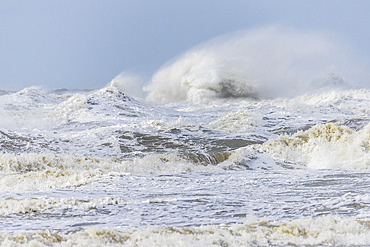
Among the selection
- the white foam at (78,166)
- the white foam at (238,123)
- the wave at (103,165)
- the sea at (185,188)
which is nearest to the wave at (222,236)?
the sea at (185,188)

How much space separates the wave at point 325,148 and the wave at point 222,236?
9527mm

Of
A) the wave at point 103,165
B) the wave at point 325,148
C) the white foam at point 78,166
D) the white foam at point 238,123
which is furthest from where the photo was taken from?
the white foam at point 238,123

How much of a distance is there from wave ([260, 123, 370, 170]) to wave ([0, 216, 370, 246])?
31.3ft

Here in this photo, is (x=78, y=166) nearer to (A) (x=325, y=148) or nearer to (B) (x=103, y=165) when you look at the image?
(B) (x=103, y=165)

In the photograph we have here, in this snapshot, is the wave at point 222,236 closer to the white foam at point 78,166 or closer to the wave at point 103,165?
the white foam at point 78,166

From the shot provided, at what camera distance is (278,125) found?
96.2 feet

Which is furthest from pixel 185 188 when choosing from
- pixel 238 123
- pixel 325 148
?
pixel 238 123

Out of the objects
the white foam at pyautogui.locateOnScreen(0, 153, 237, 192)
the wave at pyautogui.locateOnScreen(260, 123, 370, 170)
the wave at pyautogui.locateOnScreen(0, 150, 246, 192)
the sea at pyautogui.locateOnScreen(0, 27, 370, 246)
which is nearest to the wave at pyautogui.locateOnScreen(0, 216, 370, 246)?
the sea at pyautogui.locateOnScreen(0, 27, 370, 246)

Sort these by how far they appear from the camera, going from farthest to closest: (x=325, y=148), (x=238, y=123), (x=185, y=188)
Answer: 1. (x=238, y=123)
2. (x=325, y=148)
3. (x=185, y=188)

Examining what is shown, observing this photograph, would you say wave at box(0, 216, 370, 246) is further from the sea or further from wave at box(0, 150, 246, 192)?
wave at box(0, 150, 246, 192)

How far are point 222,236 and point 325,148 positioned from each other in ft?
41.7

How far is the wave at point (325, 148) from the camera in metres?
15.3

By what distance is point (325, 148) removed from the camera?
55.3ft

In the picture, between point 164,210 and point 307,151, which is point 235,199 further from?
point 307,151
